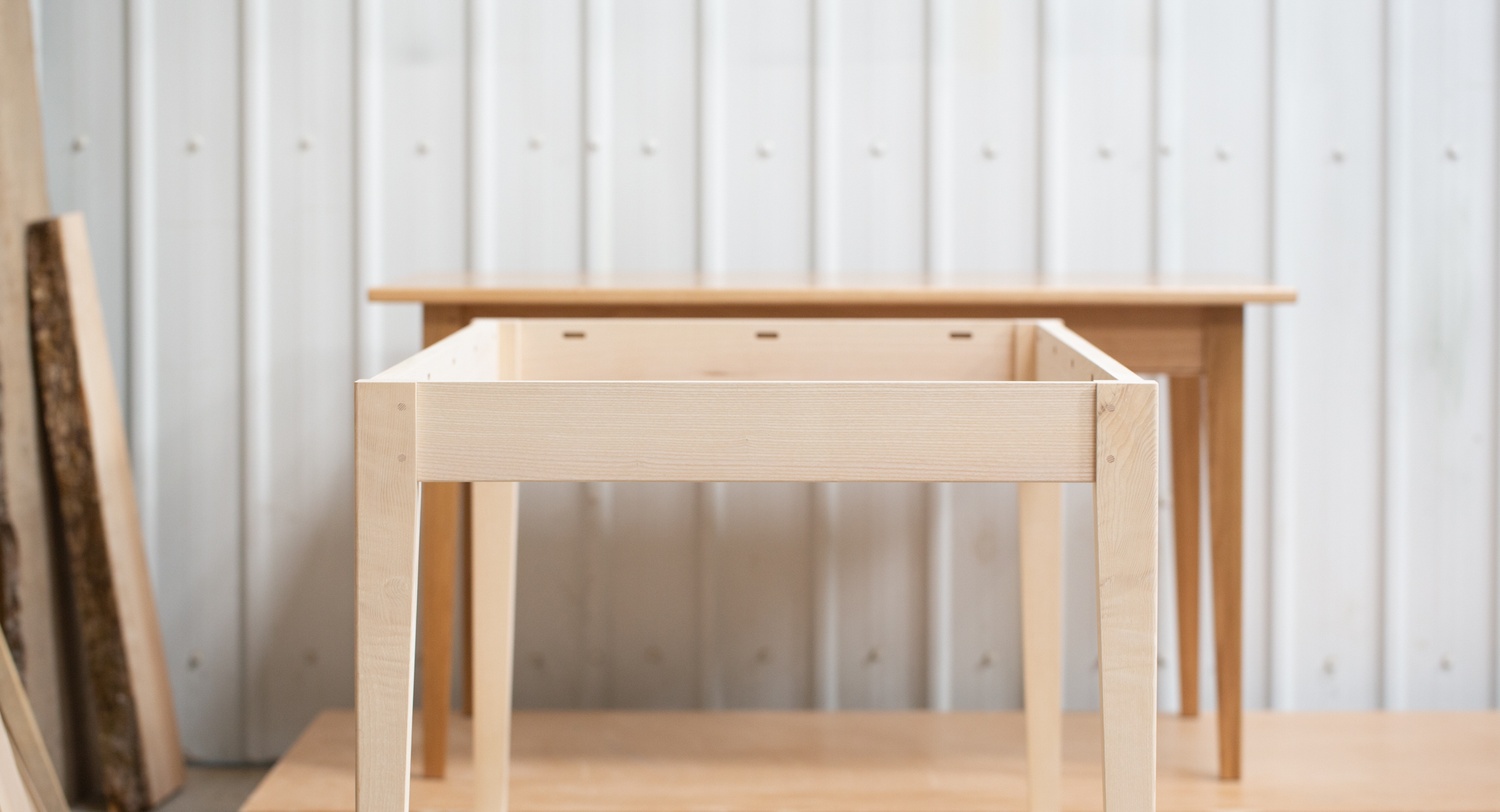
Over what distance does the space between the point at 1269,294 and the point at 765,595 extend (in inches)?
36.0

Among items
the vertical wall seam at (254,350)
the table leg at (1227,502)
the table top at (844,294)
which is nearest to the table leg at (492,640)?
the table top at (844,294)

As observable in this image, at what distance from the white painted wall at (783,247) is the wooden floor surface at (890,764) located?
10 centimetres

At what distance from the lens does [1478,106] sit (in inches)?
76.9

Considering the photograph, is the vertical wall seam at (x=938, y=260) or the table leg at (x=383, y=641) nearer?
the table leg at (x=383, y=641)

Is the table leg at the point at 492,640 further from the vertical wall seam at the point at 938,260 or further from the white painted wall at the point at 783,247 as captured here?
the vertical wall seam at the point at 938,260

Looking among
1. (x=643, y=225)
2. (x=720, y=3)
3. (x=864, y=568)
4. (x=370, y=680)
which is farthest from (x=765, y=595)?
(x=370, y=680)

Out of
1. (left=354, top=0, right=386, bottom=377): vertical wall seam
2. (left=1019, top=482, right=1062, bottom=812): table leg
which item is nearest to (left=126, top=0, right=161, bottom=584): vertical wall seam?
(left=354, top=0, right=386, bottom=377): vertical wall seam

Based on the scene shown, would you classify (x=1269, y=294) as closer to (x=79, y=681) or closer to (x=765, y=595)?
(x=765, y=595)

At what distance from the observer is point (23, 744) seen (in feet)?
4.64

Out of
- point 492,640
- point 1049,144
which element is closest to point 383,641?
point 492,640

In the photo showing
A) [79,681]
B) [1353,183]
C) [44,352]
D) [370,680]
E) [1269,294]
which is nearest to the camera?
[370,680]

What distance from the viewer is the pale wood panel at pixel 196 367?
1924 mm

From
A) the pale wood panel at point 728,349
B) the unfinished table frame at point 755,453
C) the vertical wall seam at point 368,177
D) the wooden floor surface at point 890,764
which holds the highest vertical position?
the vertical wall seam at point 368,177

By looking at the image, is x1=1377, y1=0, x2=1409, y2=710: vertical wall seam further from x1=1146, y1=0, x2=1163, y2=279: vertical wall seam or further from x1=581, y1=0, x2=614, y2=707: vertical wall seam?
x1=581, y1=0, x2=614, y2=707: vertical wall seam
